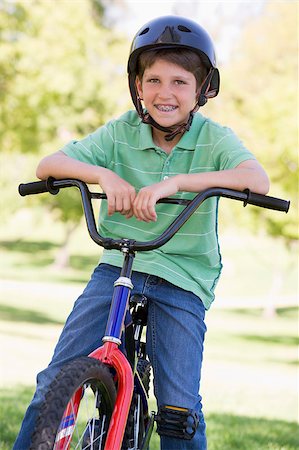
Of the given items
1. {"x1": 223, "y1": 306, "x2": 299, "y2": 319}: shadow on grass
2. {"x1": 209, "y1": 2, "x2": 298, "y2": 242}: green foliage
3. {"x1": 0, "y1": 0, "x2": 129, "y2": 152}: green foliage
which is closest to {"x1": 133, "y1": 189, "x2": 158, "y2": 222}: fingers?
{"x1": 209, "y1": 2, "x2": 298, "y2": 242}: green foliage

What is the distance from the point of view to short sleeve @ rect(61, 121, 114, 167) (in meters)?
3.42

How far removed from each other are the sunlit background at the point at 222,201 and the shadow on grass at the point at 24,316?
51 mm

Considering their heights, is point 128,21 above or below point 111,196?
above

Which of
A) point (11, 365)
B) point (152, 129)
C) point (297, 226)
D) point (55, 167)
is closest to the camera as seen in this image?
point (55, 167)

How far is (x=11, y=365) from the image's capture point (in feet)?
39.3

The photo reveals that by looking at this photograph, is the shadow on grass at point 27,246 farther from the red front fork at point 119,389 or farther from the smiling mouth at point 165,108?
the red front fork at point 119,389

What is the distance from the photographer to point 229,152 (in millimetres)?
3340

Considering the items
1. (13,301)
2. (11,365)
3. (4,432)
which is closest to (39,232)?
(13,301)

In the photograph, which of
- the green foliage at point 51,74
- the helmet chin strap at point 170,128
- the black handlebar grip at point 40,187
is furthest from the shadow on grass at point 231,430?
the green foliage at point 51,74

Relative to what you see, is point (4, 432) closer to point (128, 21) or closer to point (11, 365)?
point (11, 365)

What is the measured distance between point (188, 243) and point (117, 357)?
0.78 meters

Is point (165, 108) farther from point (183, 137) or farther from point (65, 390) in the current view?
point (65, 390)

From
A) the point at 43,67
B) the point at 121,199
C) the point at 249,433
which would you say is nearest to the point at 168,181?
the point at 121,199

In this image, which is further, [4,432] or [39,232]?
[39,232]
